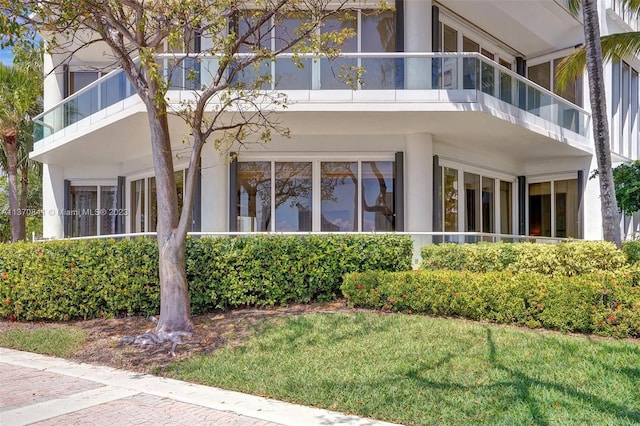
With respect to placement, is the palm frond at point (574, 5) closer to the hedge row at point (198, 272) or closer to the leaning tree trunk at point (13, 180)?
the hedge row at point (198, 272)

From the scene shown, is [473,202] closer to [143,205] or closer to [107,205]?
[143,205]

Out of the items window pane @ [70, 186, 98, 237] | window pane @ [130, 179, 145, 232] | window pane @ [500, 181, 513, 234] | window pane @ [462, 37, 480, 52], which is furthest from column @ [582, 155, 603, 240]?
window pane @ [70, 186, 98, 237]

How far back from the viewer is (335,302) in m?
9.59

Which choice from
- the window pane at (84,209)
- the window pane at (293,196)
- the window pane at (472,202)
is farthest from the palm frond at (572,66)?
the window pane at (84,209)

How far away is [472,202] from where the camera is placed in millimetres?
15453

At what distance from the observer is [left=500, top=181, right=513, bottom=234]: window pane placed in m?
17.0

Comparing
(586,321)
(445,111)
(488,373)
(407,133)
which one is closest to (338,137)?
(407,133)

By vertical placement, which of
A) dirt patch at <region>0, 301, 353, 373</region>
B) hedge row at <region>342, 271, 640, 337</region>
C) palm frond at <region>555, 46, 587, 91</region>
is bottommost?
dirt patch at <region>0, 301, 353, 373</region>

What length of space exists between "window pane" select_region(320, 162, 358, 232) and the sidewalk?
7618 mm

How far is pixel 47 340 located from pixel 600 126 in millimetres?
10775

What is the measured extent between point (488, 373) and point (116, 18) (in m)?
7.47

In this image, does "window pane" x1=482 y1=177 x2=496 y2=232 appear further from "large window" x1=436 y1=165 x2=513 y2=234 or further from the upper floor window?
the upper floor window

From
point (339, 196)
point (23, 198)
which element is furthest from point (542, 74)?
point (23, 198)

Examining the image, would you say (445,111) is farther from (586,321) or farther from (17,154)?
(17,154)
